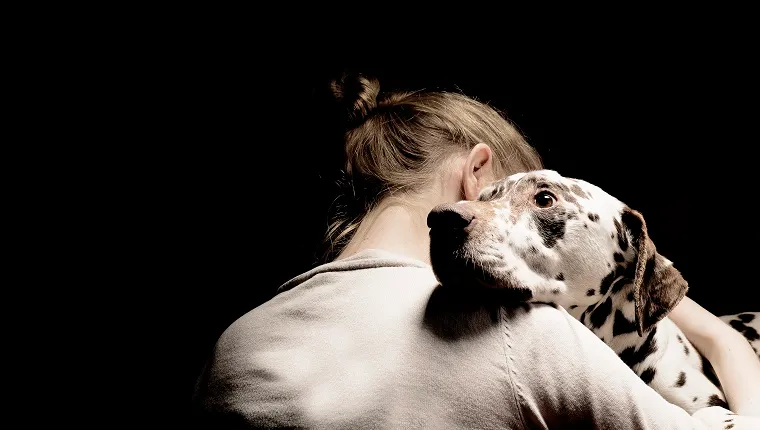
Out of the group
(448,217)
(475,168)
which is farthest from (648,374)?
(448,217)

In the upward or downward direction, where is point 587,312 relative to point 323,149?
downward

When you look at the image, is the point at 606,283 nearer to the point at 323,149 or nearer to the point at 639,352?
the point at 639,352

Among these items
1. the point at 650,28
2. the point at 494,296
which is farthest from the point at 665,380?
the point at 650,28

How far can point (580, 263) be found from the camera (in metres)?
1.38

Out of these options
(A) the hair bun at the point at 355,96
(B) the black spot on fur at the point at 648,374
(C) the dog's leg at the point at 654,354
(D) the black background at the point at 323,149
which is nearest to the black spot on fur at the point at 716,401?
(C) the dog's leg at the point at 654,354

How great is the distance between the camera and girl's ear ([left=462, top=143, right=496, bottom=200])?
165 cm

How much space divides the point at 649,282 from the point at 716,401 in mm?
391

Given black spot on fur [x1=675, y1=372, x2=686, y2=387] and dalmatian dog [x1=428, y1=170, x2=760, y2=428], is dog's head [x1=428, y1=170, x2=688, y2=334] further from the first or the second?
black spot on fur [x1=675, y1=372, x2=686, y2=387]

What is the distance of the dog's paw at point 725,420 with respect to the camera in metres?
1.17

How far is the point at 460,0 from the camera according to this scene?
98.7 inches

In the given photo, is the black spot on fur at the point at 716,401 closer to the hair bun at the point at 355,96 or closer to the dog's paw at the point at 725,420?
the dog's paw at the point at 725,420

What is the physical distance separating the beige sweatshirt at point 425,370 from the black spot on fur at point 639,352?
1.78 feet

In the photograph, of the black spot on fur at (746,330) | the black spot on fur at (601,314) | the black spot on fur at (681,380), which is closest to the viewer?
the black spot on fur at (601,314)

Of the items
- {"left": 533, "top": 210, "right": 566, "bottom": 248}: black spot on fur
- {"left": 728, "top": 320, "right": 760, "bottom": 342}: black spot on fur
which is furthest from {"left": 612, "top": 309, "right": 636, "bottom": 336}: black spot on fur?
{"left": 728, "top": 320, "right": 760, "bottom": 342}: black spot on fur
